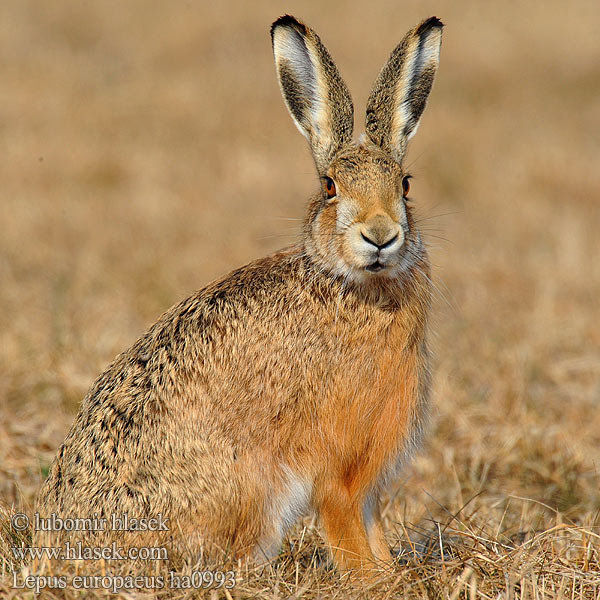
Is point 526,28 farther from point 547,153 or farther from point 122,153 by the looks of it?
point 122,153

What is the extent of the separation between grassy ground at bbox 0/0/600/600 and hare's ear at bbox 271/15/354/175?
2.19 ft

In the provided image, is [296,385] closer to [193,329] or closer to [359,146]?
[193,329]

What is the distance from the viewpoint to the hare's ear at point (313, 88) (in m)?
4.68

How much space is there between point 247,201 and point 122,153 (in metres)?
2.41

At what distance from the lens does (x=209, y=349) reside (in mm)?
4262

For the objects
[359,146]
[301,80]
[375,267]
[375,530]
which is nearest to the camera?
[375,267]

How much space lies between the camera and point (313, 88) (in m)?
4.84

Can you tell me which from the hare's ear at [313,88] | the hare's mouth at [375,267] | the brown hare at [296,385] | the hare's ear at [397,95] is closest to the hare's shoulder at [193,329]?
the brown hare at [296,385]

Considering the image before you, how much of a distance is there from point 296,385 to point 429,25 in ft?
6.79

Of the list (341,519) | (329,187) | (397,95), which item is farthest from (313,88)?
(341,519)

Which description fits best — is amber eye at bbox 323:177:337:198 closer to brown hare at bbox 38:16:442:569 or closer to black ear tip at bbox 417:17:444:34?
brown hare at bbox 38:16:442:569

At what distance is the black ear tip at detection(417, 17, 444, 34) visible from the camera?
4.71 meters

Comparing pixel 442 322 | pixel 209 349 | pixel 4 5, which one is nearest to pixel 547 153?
pixel 442 322

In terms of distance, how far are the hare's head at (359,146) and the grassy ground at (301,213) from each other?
1.76ft
